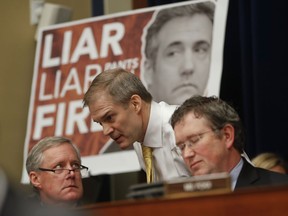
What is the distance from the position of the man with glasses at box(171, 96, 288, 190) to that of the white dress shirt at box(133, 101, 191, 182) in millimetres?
296

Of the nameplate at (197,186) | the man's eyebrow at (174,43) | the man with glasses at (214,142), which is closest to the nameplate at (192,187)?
the nameplate at (197,186)

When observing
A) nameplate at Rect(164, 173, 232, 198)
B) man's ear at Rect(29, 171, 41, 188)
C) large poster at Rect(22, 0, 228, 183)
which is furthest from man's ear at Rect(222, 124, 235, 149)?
large poster at Rect(22, 0, 228, 183)

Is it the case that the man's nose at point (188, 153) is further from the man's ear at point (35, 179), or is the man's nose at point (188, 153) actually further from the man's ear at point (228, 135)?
the man's ear at point (35, 179)

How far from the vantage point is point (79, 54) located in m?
4.71

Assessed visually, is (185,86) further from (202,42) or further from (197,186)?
(197,186)

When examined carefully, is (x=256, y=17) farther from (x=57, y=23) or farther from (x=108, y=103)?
(x=108, y=103)

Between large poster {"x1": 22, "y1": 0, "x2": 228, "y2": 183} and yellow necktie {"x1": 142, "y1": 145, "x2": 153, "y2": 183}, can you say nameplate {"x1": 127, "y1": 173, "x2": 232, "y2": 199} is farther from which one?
large poster {"x1": 22, "y1": 0, "x2": 228, "y2": 183}

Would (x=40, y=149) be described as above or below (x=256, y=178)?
above

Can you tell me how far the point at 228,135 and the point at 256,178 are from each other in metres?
0.17

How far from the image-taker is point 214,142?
278 centimetres

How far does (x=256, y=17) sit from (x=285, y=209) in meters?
3.14

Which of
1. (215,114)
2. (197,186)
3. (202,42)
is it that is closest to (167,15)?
(202,42)

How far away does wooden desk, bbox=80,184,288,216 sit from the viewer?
167 cm

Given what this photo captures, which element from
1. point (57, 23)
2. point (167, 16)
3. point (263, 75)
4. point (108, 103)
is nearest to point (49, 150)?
point (108, 103)
